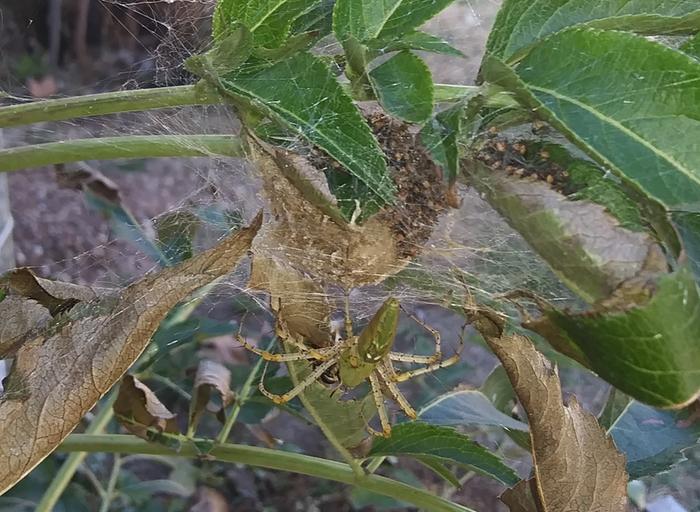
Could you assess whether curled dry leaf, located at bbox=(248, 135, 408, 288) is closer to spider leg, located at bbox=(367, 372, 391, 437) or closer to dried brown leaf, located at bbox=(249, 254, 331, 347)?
dried brown leaf, located at bbox=(249, 254, 331, 347)

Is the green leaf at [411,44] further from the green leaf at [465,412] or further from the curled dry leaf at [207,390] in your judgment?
the curled dry leaf at [207,390]

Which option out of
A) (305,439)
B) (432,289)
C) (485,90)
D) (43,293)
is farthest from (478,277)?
(305,439)

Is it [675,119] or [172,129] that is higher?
[675,119]

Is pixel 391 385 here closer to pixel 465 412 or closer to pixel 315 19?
pixel 465 412

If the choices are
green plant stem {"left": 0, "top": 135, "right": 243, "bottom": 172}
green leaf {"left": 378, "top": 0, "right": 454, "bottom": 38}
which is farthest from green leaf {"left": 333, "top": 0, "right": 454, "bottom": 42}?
green plant stem {"left": 0, "top": 135, "right": 243, "bottom": 172}

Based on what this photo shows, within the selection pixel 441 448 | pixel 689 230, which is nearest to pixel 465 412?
pixel 441 448

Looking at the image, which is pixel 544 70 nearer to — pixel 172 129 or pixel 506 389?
pixel 172 129

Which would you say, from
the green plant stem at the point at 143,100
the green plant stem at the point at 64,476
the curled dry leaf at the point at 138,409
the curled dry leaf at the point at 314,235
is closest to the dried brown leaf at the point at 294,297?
the curled dry leaf at the point at 314,235

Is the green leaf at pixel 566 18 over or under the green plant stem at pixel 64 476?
over
